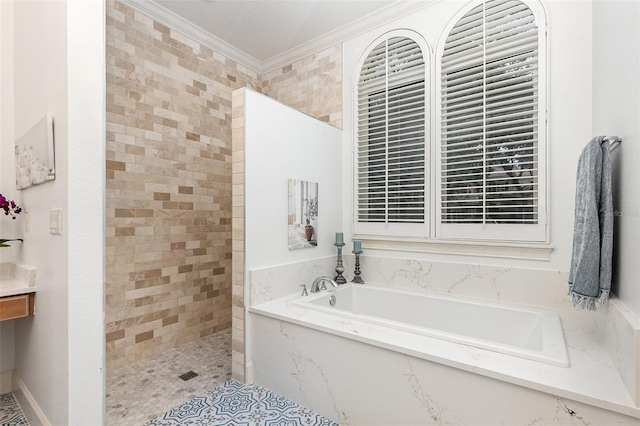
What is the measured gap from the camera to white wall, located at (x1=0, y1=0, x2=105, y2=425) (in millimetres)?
1420

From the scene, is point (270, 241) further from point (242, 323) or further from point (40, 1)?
point (40, 1)

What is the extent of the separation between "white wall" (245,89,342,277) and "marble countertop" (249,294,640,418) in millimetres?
606

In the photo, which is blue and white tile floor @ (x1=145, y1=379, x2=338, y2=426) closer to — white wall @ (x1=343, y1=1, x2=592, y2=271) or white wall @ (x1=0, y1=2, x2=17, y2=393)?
white wall @ (x1=0, y1=2, x2=17, y2=393)

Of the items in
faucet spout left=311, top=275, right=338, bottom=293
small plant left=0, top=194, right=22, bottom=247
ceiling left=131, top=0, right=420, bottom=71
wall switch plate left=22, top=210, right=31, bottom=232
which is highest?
ceiling left=131, top=0, right=420, bottom=71

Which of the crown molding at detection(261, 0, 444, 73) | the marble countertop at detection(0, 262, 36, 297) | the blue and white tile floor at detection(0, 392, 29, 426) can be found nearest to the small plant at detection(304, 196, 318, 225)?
the crown molding at detection(261, 0, 444, 73)

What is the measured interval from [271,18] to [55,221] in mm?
2336

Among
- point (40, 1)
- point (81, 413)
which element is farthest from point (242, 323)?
point (40, 1)

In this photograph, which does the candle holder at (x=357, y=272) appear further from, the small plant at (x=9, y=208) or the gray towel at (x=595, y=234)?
the small plant at (x=9, y=208)

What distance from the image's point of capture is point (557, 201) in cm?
211

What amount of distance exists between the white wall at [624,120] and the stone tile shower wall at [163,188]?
2974 mm

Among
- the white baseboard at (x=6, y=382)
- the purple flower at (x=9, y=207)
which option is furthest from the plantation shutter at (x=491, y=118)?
the white baseboard at (x=6, y=382)

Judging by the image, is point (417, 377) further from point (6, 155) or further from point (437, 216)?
point (6, 155)

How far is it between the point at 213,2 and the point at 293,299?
2.47 meters

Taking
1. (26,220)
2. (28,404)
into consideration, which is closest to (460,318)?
(28,404)
